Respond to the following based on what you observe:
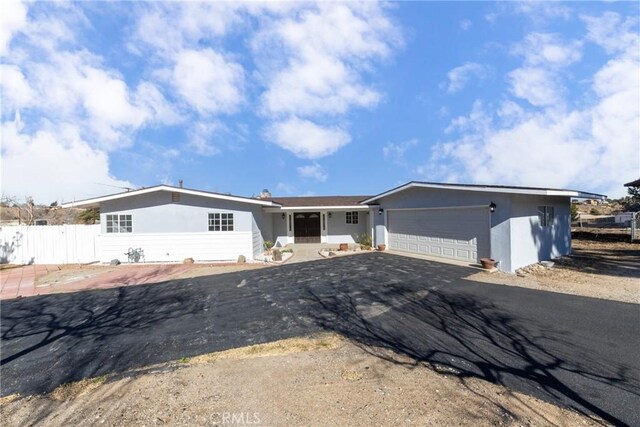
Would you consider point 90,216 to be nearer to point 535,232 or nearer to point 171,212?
point 171,212

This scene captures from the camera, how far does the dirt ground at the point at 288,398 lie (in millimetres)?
2867

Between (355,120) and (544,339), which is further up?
(355,120)

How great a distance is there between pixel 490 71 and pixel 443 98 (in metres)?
5.80

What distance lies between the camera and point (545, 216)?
38.0ft

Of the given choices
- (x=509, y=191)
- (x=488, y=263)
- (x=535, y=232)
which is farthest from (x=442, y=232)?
(x=509, y=191)

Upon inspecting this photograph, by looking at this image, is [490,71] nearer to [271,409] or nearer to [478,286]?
[478,286]

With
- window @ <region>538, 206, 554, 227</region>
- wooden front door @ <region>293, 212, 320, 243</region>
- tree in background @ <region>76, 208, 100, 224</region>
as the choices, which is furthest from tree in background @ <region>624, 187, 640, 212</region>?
tree in background @ <region>76, 208, 100, 224</region>

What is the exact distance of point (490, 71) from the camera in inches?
515

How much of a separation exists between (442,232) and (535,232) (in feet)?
10.7

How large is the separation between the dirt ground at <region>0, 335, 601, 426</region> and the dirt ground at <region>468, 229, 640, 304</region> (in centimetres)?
610

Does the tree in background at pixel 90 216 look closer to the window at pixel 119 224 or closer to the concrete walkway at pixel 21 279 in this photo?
the concrete walkway at pixel 21 279

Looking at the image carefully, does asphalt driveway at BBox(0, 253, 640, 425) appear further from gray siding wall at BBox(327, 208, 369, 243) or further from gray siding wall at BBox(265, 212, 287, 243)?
gray siding wall at BBox(265, 212, 287, 243)

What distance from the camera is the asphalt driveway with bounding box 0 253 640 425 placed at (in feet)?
12.1

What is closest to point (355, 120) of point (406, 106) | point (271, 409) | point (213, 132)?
point (406, 106)
